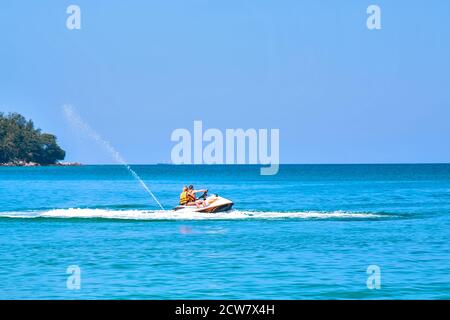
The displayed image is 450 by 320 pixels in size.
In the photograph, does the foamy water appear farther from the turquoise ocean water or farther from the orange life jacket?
the orange life jacket

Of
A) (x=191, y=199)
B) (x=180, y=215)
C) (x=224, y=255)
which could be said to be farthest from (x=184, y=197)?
(x=224, y=255)

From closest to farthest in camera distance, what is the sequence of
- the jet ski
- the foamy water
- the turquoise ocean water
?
the turquoise ocean water, the foamy water, the jet ski

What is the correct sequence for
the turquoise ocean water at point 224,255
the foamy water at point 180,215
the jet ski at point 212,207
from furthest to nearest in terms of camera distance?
the jet ski at point 212,207 → the foamy water at point 180,215 → the turquoise ocean water at point 224,255

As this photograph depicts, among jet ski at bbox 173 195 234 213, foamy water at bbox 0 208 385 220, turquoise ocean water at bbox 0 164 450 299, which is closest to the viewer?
turquoise ocean water at bbox 0 164 450 299

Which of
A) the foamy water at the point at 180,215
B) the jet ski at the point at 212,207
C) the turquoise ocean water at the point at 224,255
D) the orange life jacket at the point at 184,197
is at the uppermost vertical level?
the orange life jacket at the point at 184,197

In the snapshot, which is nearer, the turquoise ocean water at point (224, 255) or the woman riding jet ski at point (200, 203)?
the turquoise ocean water at point (224, 255)

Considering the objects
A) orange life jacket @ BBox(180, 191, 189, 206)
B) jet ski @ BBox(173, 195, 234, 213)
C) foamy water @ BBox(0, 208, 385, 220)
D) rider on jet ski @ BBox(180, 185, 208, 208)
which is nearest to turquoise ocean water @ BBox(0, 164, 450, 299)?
foamy water @ BBox(0, 208, 385, 220)

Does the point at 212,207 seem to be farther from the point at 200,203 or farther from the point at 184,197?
the point at 184,197

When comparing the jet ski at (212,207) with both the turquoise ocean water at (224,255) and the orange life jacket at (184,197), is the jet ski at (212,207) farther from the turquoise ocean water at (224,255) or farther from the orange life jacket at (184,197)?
the turquoise ocean water at (224,255)

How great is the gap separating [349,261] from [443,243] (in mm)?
7096

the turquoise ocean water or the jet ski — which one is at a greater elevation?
the jet ski

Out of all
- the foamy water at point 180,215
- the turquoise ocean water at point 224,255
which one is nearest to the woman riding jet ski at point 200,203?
the foamy water at point 180,215

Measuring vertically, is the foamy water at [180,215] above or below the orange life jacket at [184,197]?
below
